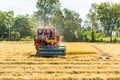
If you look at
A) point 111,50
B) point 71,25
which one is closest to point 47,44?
point 111,50

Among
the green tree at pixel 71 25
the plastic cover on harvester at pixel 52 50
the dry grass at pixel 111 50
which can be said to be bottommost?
the dry grass at pixel 111 50

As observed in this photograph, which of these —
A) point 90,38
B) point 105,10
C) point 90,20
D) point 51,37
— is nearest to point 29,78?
point 51,37

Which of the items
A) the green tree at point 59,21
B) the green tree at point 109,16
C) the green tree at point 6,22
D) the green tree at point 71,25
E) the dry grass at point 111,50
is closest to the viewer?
the dry grass at point 111,50

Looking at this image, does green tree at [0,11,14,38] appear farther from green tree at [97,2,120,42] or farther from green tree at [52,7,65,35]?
green tree at [97,2,120,42]

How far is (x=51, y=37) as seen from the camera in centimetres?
2616

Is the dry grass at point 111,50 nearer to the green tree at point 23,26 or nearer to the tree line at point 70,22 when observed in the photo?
the tree line at point 70,22

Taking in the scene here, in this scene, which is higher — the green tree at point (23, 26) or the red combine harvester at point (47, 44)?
the green tree at point (23, 26)

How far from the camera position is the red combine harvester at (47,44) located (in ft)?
78.3

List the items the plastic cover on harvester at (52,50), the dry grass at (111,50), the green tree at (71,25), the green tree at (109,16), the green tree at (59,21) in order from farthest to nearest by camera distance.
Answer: the green tree at (109,16) < the green tree at (59,21) < the green tree at (71,25) < the dry grass at (111,50) < the plastic cover on harvester at (52,50)

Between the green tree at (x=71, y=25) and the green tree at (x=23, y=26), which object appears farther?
the green tree at (x=23, y=26)

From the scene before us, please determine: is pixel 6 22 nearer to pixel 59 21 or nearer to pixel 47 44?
pixel 59 21

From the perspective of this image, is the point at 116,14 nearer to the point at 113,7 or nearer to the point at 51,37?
the point at 113,7

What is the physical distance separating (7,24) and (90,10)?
24.0 meters

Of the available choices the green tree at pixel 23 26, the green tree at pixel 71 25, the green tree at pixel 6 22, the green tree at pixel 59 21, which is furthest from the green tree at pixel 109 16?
the green tree at pixel 6 22
